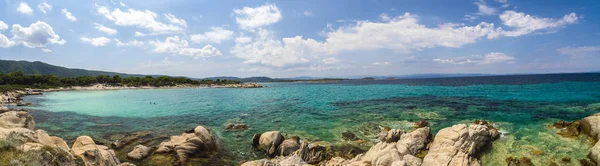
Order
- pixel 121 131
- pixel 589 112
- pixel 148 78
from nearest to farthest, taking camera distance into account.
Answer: pixel 121 131, pixel 589 112, pixel 148 78

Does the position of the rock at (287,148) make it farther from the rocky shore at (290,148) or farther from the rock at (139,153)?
the rock at (139,153)

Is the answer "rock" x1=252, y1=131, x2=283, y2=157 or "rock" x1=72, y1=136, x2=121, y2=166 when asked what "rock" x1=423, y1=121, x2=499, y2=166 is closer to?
"rock" x1=252, y1=131, x2=283, y2=157

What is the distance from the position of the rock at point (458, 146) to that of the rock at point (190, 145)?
49.8 ft

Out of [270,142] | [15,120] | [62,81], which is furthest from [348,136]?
[62,81]

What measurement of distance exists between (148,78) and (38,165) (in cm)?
17106

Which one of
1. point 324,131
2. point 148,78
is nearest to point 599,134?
point 324,131

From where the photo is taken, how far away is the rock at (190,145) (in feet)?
60.4

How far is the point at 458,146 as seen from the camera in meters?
16.6

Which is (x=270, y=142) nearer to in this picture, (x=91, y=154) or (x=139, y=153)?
(x=139, y=153)

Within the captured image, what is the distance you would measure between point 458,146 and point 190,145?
60.0ft

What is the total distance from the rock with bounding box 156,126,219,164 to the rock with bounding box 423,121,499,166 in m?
15.2

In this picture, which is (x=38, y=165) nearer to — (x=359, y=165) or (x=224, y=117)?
(x=359, y=165)

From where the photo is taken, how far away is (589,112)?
3275 cm

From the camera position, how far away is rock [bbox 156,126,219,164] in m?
18.4
